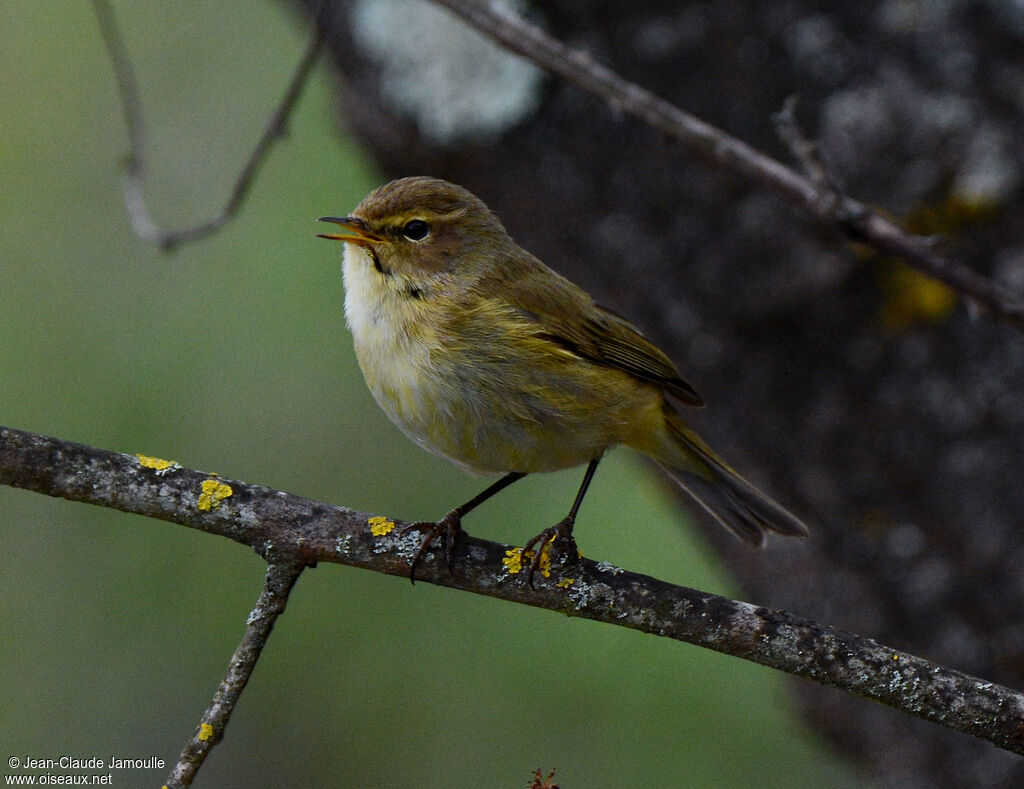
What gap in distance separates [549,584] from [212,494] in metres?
0.82

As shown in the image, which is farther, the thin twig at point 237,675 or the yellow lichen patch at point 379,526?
the yellow lichen patch at point 379,526

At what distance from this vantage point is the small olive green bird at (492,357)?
3166mm

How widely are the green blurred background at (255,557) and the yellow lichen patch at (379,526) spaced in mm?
2114

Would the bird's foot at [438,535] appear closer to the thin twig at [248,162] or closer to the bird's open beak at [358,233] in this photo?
the bird's open beak at [358,233]

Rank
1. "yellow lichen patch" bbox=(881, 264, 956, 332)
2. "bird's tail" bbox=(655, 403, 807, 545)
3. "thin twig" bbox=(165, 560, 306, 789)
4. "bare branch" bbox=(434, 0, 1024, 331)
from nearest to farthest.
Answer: "thin twig" bbox=(165, 560, 306, 789) → "bare branch" bbox=(434, 0, 1024, 331) → "yellow lichen patch" bbox=(881, 264, 956, 332) → "bird's tail" bbox=(655, 403, 807, 545)

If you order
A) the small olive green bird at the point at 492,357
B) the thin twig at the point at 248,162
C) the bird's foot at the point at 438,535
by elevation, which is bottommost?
the bird's foot at the point at 438,535

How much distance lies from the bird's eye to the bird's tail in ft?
3.66

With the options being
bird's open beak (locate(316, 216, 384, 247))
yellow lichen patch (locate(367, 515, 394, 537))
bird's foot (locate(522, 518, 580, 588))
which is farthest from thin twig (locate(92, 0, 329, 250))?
bird's foot (locate(522, 518, 580, 588))

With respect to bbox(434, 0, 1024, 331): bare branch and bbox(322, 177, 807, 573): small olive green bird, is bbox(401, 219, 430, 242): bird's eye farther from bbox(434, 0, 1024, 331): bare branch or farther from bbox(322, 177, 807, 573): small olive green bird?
bbox(434, 0, 1024, 331): bare branch

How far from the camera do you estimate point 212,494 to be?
240 cm

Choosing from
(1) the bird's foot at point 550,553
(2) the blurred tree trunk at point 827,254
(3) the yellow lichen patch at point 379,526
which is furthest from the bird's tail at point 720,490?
(3) the yellow lichen patch at point 379,526

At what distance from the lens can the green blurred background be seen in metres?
5.11

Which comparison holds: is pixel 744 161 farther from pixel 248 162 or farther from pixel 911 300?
pixel 248 162

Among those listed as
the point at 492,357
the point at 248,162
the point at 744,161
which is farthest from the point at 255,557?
the point at 744,161
